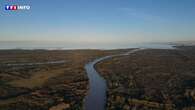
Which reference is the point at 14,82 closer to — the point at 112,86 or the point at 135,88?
the point at 112,86

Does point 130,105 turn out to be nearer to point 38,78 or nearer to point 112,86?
point 112,86

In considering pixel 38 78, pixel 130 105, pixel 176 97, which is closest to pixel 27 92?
pixel 38 78

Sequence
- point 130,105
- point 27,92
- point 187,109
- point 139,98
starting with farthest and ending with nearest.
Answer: point 27,92
point 139,98
point 130,105
point 187,109

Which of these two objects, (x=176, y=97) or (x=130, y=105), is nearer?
(x=130, y=105)

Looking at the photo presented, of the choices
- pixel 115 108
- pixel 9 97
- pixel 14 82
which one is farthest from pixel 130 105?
pixel 14 82

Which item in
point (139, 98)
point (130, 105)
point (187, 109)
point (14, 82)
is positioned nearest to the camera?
point (187, 109)

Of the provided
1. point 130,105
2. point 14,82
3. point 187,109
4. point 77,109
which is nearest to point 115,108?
point 130,105

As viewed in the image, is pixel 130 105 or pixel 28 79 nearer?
pixel 130 105

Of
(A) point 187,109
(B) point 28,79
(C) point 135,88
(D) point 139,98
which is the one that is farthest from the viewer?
(B) point 28,79

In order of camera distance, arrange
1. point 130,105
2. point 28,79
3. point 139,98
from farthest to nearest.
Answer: point 28,79 < point 139,98 < point 130,105
